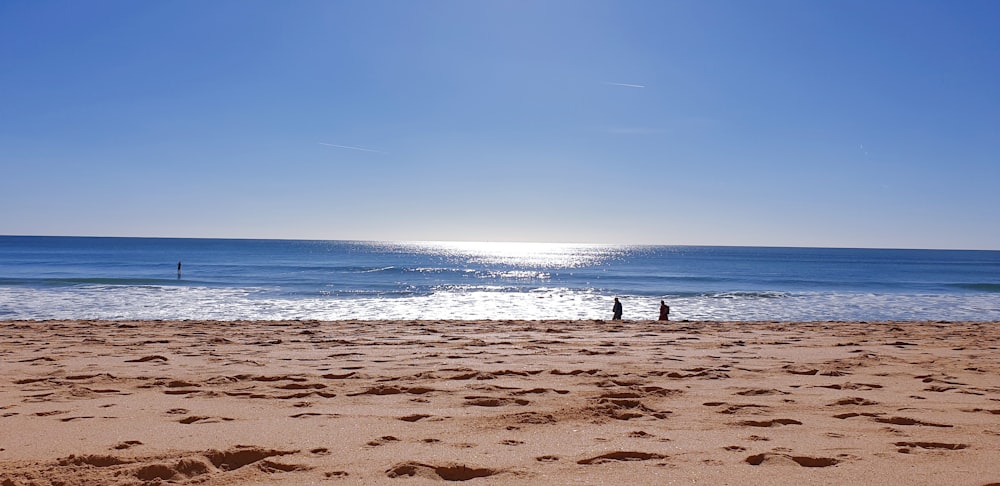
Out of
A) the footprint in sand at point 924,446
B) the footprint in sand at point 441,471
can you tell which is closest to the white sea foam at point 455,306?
the footprint in sand at point 924,446

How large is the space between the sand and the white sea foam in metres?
12.4

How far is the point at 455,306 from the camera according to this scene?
93.6 ft

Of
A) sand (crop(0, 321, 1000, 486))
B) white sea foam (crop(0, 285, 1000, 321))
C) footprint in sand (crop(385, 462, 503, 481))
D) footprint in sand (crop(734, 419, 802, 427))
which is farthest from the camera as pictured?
white sea foam (crop(0, 285, 1000, 321))

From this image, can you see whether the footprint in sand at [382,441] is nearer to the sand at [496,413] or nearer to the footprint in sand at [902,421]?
the sand at [496,413]

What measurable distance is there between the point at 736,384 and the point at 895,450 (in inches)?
114

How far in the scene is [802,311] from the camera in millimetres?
28125

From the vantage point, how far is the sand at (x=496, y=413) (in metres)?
4.42

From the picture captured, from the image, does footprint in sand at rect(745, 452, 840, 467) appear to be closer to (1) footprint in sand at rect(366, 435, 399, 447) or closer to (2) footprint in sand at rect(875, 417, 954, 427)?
(2) footprint in sand at rect(875, 417, 954, 427)

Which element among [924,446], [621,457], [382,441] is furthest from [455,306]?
[924,446]

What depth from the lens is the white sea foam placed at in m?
23.7

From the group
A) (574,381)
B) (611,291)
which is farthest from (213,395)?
(611,291)

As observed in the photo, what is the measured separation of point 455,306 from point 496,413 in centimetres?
2251

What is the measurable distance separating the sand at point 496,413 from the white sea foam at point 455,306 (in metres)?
12.4

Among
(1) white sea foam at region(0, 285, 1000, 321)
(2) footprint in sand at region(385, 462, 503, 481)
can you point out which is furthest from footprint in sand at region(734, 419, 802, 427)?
(1) white sea foam at region(0, 285, 1000, 321)
